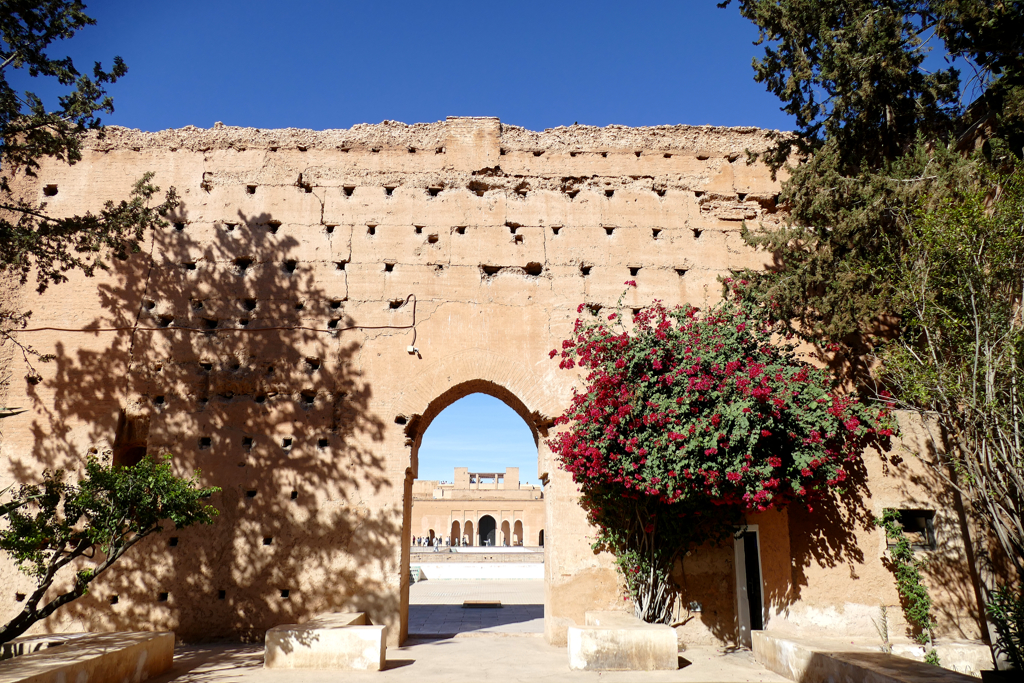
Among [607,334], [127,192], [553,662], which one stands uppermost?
[127,192]

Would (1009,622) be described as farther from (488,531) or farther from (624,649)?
(488,531)

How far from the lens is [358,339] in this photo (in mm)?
9719

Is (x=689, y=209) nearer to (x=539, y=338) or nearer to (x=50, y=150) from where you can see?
(x=539, y=338)

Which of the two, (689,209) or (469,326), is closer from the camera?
(469,326)

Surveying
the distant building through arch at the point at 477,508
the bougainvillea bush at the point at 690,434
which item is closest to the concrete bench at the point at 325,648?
the bougainvillea bush at the point at 690,434

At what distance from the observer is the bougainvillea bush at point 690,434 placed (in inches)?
286

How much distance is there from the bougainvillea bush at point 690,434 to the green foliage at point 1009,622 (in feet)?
6.46

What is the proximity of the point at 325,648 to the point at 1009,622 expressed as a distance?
737cm

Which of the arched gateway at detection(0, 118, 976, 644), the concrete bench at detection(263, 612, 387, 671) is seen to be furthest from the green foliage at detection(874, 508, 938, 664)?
the concrete bench at detection(263, 612, 387, 671)

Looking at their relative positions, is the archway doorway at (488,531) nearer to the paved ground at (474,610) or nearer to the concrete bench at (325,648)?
the paved ground at (474,610)

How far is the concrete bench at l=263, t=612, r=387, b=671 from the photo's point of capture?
668 centimetres

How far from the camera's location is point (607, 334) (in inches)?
327

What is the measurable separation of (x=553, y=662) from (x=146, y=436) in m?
6.46

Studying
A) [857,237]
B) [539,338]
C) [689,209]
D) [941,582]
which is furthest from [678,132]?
[941,582]
